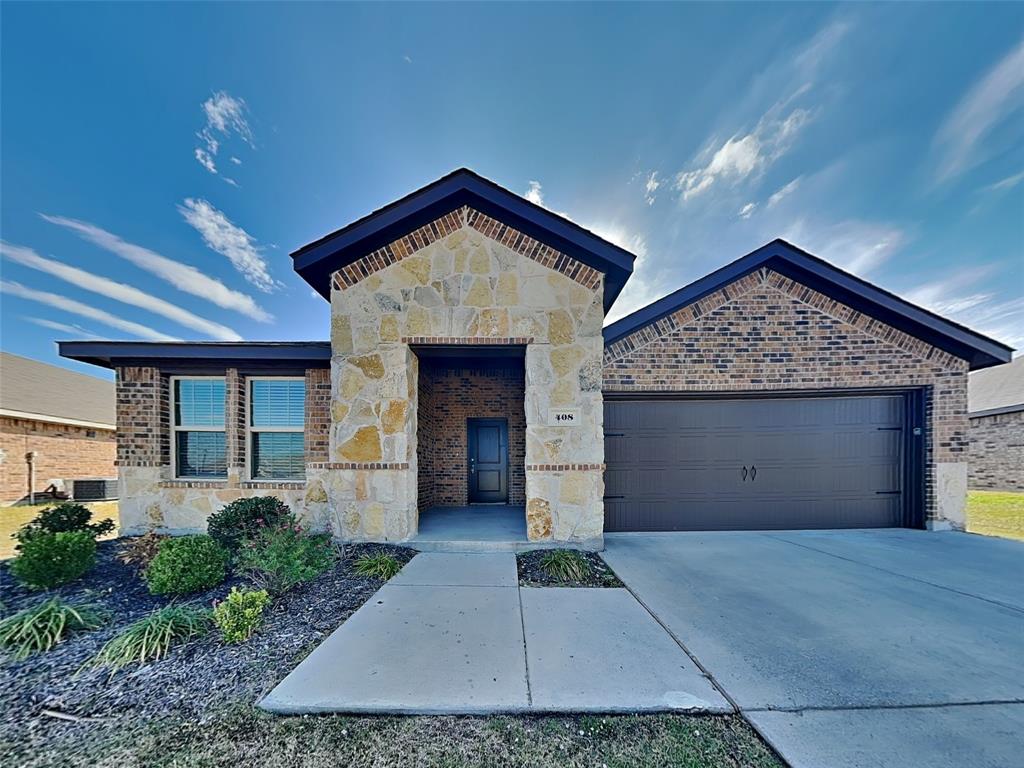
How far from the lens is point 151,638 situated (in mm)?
2881

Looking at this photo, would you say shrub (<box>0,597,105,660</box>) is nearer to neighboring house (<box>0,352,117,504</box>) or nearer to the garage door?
the garage door

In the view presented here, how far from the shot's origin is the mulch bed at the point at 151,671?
89.3 inches

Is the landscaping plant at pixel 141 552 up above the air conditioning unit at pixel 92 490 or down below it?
above

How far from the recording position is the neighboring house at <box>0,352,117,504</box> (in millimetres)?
11422

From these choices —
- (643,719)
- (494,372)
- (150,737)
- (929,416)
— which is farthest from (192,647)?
(929,416)

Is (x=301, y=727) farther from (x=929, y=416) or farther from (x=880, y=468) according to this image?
(x=929, y=416)

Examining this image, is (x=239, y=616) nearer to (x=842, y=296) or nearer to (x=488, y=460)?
(x=488, y=460)

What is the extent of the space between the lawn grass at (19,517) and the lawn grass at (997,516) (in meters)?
15.4

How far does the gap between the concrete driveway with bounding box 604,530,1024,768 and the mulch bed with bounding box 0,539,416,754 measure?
10.3ft

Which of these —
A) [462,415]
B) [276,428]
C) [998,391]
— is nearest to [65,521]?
[276,428]

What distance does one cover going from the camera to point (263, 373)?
6.14 m

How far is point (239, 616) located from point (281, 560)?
899 mm

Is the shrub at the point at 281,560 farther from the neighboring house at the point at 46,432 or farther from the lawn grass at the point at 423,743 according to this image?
the neighboring house at the point at 46,432

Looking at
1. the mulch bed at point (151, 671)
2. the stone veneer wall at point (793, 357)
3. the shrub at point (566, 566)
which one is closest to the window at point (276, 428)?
the mulch bed at point (151, 671)
